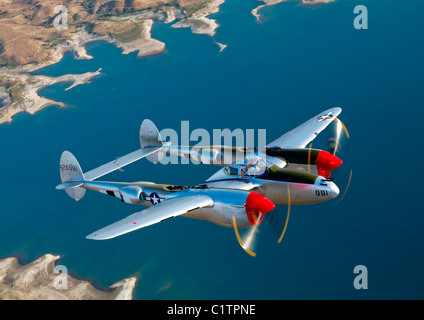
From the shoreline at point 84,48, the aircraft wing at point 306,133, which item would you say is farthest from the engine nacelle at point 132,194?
the shoreline at point 84,48

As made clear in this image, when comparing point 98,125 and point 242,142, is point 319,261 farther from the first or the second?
point 98,125

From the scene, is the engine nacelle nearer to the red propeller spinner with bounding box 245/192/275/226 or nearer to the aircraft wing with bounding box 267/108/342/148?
the red propeller spinner with bounding box 245/192/275/226

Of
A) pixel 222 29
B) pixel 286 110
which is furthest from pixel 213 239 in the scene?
pixel 222 29

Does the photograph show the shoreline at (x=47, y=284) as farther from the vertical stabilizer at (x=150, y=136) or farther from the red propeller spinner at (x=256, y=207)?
the red propeller spinner at (x=256, y=207)

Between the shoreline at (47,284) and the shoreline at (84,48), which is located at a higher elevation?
the shoreline at (84,48)

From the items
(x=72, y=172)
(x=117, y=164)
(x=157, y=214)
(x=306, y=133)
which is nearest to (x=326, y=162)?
(x=306, y=133)

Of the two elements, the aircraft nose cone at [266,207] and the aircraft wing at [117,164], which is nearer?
the aircraft nose cone at [266,207]

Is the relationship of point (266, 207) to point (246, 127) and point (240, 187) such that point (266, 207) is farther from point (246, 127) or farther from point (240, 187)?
point (246, 127)
